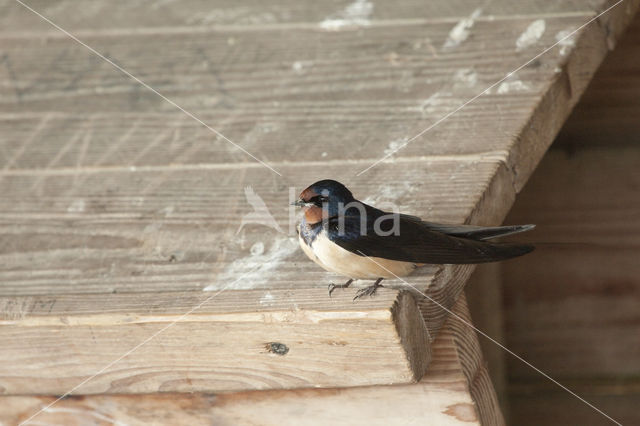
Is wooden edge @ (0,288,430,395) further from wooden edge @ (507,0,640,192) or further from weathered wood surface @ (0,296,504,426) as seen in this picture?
wooden edge @ (507,0,640,192)

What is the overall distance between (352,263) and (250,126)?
0.49 m

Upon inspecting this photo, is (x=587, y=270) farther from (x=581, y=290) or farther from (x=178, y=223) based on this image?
(x=178, y=223)

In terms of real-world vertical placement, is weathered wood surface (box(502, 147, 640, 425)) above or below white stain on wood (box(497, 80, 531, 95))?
below

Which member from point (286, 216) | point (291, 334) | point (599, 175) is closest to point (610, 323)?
point (599, 175)

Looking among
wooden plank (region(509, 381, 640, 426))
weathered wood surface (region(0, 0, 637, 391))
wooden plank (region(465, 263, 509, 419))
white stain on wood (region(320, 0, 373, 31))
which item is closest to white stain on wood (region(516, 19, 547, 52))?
weathered wood surface (region(0, 0, 637, 391))

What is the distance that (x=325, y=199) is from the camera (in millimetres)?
994

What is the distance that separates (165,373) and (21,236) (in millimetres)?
370

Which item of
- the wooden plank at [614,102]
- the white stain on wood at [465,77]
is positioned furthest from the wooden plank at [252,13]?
the wooden plank at [614,102]

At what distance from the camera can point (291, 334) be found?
922 millimetres

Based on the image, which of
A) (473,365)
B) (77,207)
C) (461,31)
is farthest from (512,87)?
(77,207)

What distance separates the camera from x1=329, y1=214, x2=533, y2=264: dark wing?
938 millimetres

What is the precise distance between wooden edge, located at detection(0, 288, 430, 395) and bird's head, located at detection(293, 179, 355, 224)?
10cm

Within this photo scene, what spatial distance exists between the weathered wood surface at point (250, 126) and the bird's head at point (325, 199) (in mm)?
82

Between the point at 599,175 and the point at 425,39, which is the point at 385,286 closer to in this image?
the point at 425,39
